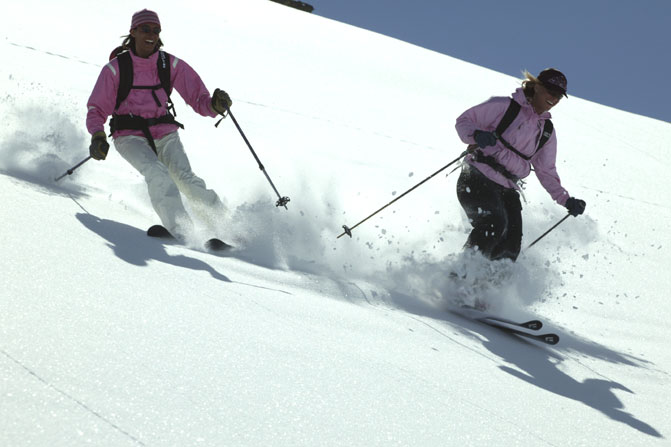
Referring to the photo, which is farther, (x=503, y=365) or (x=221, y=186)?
(x=221, y=186)

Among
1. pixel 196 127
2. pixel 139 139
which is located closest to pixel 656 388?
pixel 139 139

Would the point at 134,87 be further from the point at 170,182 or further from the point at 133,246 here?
the point at 133,246

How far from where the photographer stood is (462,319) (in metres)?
4.84

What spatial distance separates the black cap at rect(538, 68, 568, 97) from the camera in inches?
188

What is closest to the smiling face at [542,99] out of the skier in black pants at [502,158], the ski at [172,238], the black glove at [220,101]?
the skier in black pants at [502,158]

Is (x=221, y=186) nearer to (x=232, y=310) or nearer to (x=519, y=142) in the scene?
(x=519, y=142)

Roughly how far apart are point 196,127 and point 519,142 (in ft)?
18.7

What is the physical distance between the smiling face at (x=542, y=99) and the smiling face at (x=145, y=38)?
256cm

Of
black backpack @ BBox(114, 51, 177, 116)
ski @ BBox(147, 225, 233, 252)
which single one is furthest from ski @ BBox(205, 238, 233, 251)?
black backpack @ BBox(114, 51, 177, 116)

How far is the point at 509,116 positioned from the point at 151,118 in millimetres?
2473

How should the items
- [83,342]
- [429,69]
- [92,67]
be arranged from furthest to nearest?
[429,69] < [92,67] < [83,342]

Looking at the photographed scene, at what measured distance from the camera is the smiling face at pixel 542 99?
4.81 metres

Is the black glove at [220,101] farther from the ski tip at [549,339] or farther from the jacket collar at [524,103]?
the ski tip at [549,339]

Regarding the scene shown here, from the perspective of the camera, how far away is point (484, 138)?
4797mm
